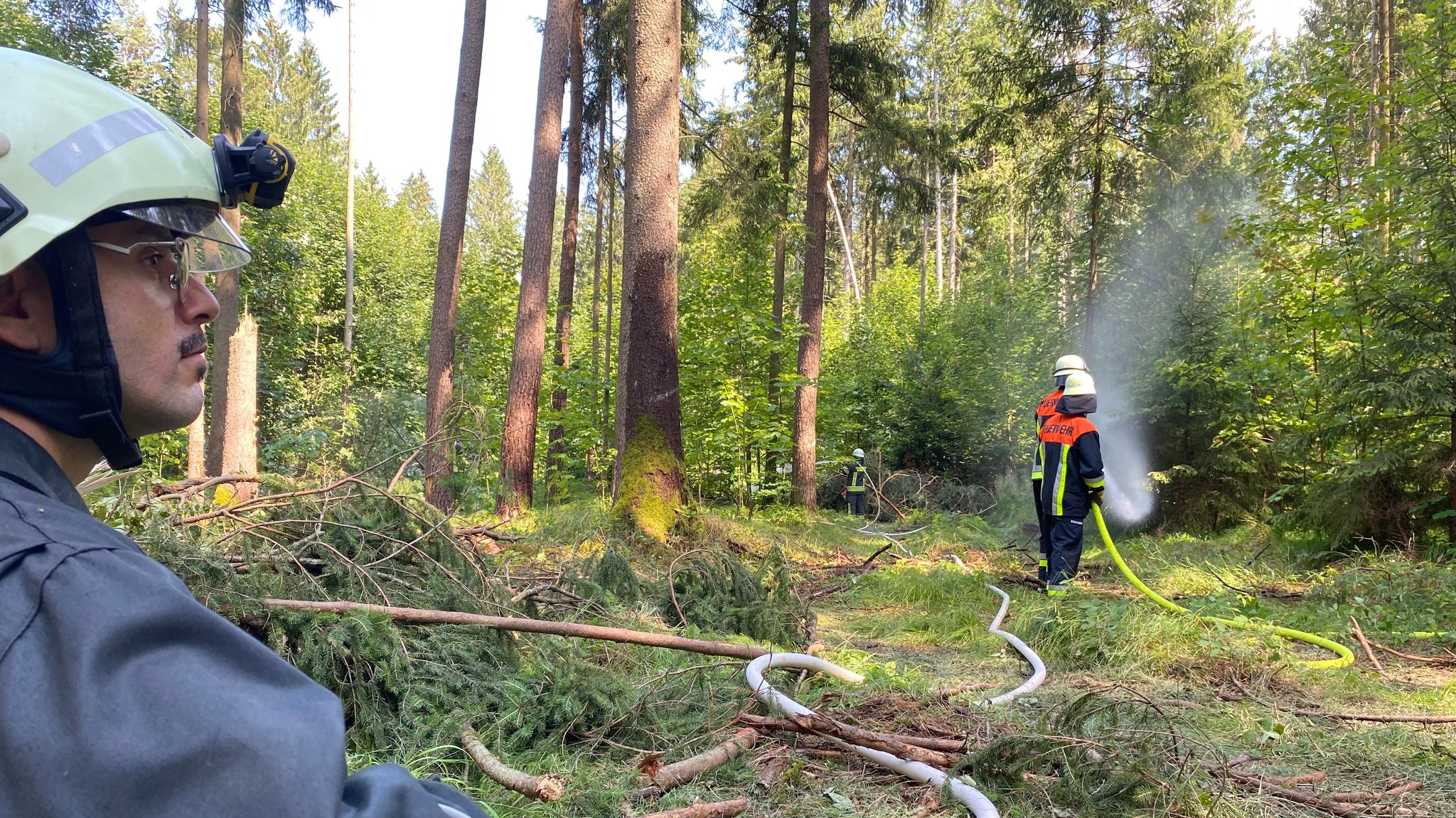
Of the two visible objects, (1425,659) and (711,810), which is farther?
(1425,659)

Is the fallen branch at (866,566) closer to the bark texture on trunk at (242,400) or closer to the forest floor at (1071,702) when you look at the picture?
the forest floor at (1071,702)

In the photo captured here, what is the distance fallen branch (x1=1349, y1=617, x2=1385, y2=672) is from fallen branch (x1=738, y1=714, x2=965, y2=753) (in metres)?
3.62

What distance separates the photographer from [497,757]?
3.18m

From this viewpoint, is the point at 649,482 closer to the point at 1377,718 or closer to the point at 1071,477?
the point at 1071,477

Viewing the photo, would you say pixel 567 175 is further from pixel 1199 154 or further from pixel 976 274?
pixel 976 274

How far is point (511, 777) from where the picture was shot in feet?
8.95

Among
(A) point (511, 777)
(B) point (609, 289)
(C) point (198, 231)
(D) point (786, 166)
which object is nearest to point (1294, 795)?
(A) point (511, 777)

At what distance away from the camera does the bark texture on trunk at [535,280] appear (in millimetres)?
12570

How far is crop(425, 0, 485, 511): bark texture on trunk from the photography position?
1177 cm

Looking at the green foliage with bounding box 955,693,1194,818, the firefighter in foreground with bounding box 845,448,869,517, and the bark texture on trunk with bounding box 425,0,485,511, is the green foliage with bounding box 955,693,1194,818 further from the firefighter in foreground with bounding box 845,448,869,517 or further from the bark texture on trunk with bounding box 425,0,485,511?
the firefighter in foreground with bounding box 845,448,869,517

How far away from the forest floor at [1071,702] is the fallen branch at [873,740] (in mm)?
84

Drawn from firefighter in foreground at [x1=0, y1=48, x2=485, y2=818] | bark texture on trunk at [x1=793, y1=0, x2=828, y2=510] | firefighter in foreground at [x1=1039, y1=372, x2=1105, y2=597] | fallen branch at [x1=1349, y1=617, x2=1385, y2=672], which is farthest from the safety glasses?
bark texture on trunk at [x1=793, y1=0, x2=828, y2=510]

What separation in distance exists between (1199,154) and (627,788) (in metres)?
20.1

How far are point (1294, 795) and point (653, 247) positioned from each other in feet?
22.3
